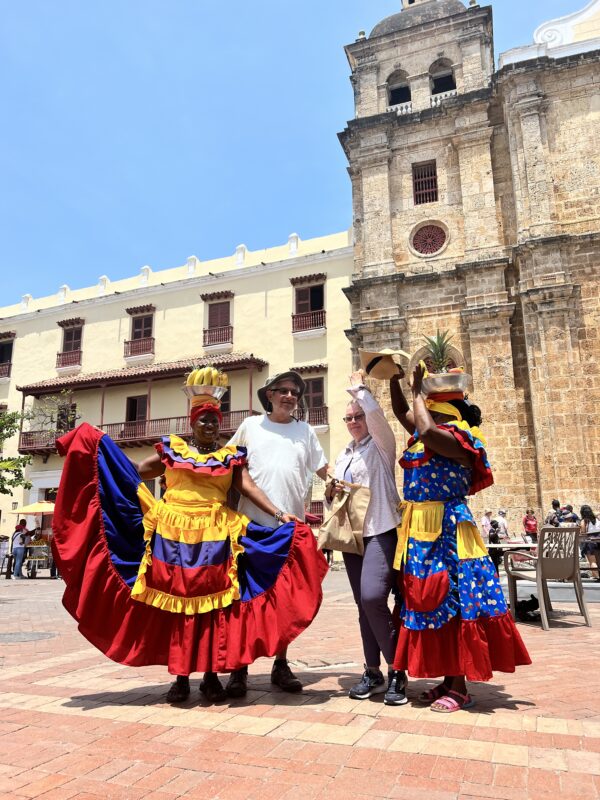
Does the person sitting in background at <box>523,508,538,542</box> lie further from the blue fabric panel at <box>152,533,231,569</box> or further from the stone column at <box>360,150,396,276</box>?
the blue fabric panel at <box>152,533,231,569</box>

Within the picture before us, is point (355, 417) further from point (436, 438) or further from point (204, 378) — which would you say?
point (204, 378)

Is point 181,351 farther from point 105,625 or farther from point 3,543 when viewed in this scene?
point 105,625

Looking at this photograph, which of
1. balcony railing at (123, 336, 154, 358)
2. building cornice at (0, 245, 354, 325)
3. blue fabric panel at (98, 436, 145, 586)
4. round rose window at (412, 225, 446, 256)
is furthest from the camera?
balcony railing at (123, 336, 154, 358)

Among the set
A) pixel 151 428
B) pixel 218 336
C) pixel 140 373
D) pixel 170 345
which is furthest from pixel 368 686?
pixel 170 345

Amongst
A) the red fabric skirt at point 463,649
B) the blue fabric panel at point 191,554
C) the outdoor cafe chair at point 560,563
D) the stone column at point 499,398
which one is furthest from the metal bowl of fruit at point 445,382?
the stone column at point 499,398

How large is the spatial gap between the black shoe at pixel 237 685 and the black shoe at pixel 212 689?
0.04 meters

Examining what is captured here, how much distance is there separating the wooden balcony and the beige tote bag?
18.5 meters

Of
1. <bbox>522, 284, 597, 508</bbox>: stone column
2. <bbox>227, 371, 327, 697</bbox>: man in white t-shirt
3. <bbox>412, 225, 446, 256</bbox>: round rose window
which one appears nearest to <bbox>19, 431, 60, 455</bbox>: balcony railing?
<bbox>412, 225, 446, 256</bbox>: round rose window

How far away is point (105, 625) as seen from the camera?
3.46m

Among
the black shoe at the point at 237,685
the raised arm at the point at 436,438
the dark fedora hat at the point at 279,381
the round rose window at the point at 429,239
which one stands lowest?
the black shoe at the point at 237,685

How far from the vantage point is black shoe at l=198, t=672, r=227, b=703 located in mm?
3414

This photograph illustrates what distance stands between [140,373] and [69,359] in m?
4.66

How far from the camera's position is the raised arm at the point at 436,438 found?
127 inches

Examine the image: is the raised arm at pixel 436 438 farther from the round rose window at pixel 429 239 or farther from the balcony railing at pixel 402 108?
the balcony railing at pixel 402 108
